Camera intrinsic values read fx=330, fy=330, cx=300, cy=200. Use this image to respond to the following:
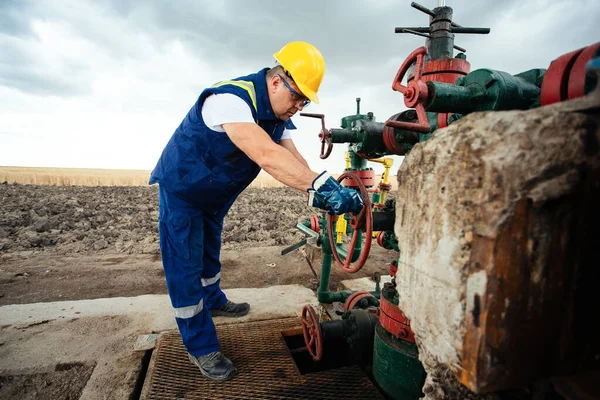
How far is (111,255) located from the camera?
16.5 feet

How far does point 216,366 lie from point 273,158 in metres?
1.23

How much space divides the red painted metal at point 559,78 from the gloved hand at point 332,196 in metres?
0.72

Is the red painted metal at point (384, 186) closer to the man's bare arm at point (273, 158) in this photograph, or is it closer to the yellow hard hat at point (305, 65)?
the yellow hard hat at point (305, 65)

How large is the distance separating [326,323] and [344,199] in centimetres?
92

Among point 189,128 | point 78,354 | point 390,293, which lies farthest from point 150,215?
point 390,293

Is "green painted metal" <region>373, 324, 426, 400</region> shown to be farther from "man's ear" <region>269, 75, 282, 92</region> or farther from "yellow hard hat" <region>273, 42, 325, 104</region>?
"man's ear" <region>269, 75, 282, 92</region>

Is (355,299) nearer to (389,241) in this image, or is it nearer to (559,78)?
(389,241)

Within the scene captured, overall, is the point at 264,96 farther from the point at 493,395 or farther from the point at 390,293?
the point at 493,395

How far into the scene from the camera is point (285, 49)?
75.6 inches

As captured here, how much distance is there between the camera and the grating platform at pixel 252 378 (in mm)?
1713

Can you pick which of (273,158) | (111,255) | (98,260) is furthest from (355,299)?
(111,255)

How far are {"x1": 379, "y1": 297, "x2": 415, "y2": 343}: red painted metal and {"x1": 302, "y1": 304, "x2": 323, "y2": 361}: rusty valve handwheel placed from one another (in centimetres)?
43

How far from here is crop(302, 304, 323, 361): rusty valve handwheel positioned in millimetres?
1824

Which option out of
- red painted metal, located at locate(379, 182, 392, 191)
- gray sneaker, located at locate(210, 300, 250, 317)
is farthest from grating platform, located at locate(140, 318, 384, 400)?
red painted metal, located at locate(379, 182, 392, 191)
